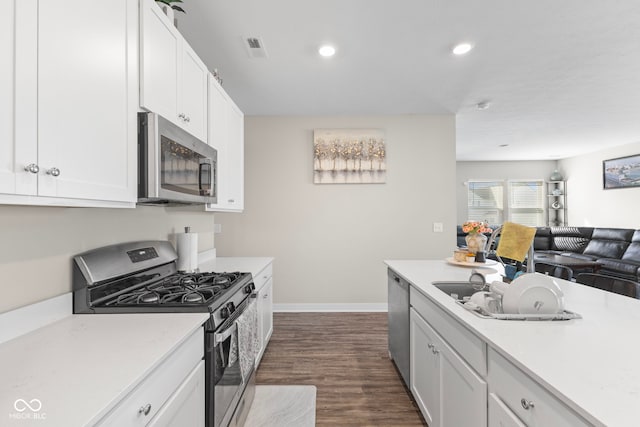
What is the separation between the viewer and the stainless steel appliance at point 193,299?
133 centimetres

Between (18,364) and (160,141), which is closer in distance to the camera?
(18,364)

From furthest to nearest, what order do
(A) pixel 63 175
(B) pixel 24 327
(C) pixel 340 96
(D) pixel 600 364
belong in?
1. (C) pixel 340 96
2. (B) pixel 24 327
3. (A) pixel 63 175
4. (D) pixel 600 364

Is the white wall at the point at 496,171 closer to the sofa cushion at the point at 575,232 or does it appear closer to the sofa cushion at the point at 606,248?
the sofa cushion at the point at 575,232

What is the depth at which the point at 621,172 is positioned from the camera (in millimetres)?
5895

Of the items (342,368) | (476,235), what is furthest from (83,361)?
(476,235)

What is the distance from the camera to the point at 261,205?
421 cm

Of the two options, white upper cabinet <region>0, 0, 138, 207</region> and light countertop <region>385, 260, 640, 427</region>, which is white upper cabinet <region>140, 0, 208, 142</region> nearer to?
white upper cabinet <region>0, 0, 138, 207</region>

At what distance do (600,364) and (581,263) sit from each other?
14.3 feet

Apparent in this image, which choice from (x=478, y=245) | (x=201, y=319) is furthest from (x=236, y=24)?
(x=478, y=245)

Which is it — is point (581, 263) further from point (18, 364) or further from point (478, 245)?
→ point (18, 364)

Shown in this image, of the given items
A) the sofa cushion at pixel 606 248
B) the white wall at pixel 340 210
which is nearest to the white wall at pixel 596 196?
the sofa cushion at pixel 606 248

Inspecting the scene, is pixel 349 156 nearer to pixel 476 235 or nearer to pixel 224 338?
pixel 476 235

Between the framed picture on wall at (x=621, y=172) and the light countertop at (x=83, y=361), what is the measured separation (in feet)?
25.2

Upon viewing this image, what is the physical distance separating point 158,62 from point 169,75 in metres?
0.11
